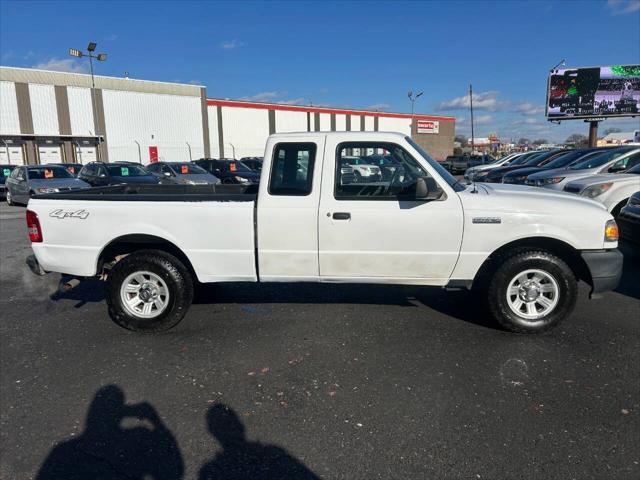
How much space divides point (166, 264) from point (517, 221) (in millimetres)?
3509

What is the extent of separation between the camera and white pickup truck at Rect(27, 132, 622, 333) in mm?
4355

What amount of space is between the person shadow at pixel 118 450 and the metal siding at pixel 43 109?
4337cm

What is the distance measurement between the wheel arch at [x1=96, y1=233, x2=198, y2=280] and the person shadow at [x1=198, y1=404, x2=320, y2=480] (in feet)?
7.01

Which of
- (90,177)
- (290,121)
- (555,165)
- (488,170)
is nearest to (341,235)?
(555,165)

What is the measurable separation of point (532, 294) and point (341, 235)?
1.98 metres

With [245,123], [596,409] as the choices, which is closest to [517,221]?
[596,409]

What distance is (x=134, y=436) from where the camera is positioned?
298 cm

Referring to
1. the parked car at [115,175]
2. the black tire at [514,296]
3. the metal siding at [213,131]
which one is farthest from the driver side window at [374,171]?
the metal siding at [213,131]

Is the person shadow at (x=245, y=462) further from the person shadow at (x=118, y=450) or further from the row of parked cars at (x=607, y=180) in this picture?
the row of parked cars at (x=607, y=180)

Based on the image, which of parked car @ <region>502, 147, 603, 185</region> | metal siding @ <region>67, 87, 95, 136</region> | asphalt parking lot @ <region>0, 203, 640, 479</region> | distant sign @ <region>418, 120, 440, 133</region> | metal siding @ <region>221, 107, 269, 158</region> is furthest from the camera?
distant sign @ <region>418, 120, 440, 133</region>

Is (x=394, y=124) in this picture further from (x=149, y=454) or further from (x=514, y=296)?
(x=149, y=454)

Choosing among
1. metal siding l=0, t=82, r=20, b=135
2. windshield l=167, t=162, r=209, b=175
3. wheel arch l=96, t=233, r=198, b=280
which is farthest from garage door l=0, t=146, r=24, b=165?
wheel arch l=96, t=233, r=198, b=280

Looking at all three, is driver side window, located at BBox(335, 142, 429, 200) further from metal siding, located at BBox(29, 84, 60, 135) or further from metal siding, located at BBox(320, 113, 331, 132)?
metal siding, located at BBox(320, 113, 331, 132)

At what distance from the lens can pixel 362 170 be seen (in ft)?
14.9
